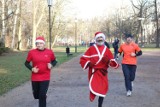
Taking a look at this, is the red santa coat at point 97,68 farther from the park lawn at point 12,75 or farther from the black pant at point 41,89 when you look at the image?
the park lawn at point 12,75

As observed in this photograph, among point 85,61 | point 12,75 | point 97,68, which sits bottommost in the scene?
point 12,75

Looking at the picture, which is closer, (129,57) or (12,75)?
(129,57)

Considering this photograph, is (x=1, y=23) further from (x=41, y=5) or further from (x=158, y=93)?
(x=158, y=93)

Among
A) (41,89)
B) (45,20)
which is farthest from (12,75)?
(45,20)

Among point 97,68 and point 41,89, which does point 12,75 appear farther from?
point 97,68

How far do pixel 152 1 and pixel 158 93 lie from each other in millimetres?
66937

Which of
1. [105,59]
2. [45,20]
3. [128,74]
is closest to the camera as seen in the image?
[105,59]

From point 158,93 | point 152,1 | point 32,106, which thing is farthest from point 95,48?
point 152,1

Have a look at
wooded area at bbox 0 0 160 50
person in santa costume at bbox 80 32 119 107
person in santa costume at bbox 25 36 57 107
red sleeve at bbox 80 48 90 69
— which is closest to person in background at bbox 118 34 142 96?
person in santa costume at bbox 80 32 119 107

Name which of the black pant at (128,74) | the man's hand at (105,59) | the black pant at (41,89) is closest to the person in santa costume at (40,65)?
the black pant at (41,89)

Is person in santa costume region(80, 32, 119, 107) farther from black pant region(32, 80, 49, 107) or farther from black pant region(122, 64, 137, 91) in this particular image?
black pant region(122, 64, 137, 91)

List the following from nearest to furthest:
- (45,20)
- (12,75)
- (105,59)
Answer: (105,59) → (12,75) → (45,20)

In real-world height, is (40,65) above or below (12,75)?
above

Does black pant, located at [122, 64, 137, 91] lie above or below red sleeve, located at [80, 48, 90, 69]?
below
